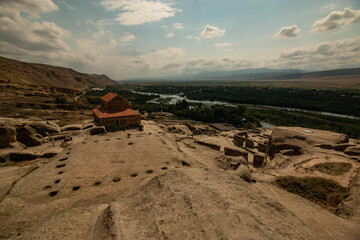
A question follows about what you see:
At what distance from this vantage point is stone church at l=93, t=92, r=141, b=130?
25750 mm

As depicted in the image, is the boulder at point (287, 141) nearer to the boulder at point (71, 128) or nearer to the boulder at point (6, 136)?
the boulder at point (71, 128)

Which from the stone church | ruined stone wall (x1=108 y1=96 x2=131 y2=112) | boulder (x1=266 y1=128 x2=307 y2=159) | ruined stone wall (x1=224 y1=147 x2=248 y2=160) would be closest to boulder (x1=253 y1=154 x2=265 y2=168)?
ruined stone wall (x1=224 y1=147 x2=248 y2=160)

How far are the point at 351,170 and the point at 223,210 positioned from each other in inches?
431

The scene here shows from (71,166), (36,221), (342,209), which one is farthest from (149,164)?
(342,209)

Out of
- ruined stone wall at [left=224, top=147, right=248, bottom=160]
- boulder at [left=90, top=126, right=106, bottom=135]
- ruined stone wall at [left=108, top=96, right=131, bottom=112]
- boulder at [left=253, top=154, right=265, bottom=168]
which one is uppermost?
ruined stone wall at [left=108, top=96, right=131, bottom=112]

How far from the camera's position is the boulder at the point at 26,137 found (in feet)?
57.3

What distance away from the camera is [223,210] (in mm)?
6199

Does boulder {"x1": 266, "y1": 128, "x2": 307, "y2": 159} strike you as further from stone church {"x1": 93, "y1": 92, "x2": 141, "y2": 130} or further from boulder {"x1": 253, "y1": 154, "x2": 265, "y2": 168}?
stone church {"x1": 93, "y1": 92, "x2": 141, "y2": 130}

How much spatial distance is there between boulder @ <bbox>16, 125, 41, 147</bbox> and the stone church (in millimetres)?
8296

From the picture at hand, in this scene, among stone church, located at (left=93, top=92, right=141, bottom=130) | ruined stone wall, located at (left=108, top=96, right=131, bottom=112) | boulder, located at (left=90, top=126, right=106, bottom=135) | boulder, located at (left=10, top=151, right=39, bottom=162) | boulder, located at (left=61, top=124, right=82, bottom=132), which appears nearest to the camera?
boulder, located at (left=10, top=151, right=39, bottom=162)

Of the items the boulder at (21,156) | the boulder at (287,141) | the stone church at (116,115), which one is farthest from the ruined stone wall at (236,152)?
the boulder at (21,156)

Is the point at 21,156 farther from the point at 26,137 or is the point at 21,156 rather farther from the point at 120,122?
the point at 120,122

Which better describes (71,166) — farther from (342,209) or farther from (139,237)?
(342,209)

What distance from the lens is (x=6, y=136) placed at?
52.3 ft
